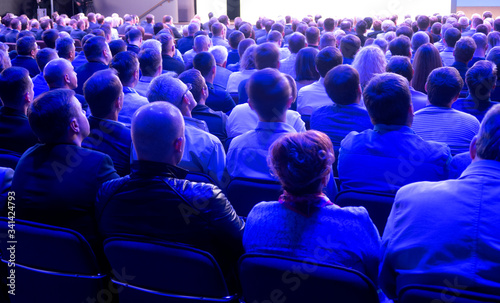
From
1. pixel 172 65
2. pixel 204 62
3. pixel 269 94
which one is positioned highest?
pixel 269 94

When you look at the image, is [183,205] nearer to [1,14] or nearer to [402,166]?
[402,166]

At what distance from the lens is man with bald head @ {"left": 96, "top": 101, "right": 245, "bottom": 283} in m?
1.85

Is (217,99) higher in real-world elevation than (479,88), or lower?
lower

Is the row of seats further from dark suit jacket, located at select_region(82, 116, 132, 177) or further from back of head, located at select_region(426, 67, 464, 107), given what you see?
back of head, located at select_region(426, 67, 464, 107)

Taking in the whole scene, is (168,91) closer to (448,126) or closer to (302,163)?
(302,163)

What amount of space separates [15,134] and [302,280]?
93.0 inches

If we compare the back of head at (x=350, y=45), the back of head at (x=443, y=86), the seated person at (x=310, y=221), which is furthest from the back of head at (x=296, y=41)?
the seated person at (x=310, y=221)

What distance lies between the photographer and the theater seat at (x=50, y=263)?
73.5 inches

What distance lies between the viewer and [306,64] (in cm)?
523

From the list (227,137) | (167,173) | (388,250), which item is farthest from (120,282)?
(227,137)

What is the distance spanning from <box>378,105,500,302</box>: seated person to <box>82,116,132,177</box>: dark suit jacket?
1.70 meters

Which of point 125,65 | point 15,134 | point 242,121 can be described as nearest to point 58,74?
point 125,65

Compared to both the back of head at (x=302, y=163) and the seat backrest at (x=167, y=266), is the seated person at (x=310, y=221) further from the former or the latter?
the seat backrest at (x=167, y=266)

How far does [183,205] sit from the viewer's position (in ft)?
6.05
